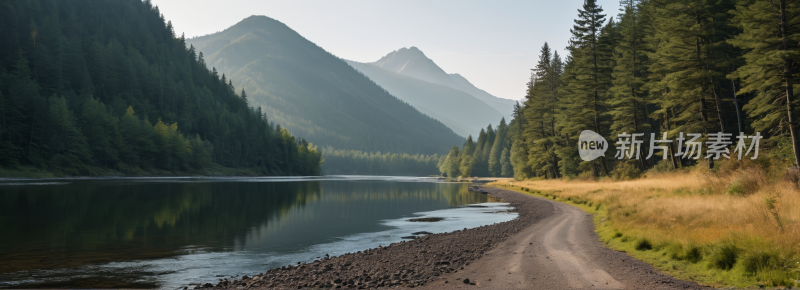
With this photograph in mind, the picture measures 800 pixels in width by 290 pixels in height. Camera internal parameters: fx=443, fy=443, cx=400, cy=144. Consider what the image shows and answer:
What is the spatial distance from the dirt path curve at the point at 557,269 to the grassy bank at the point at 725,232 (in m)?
1.03

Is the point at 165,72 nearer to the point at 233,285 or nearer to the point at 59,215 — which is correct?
the point at 59,215

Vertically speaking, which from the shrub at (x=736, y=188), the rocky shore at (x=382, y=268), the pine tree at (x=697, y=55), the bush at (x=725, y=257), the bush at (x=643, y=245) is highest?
the pine tree at (x=697, y=55)

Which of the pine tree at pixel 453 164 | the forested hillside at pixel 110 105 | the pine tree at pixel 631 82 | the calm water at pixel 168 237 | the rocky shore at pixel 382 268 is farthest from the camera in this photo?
the pine tree at pixel 453 164

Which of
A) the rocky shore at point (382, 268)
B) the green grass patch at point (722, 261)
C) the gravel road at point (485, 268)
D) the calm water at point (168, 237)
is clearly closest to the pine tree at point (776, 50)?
the gravel road at point (485, 268)

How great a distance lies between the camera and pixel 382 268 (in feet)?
54.9

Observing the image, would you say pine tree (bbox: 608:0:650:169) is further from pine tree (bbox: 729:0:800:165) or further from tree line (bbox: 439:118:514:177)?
tree line (bbox: 439:118:514:177)

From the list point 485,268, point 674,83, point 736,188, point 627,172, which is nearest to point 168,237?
point 485,268

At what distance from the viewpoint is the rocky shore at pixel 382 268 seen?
A: 1430 centimetres

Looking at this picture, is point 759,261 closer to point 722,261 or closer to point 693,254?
point 722,261

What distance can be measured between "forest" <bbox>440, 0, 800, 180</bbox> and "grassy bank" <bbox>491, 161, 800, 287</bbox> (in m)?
7.16

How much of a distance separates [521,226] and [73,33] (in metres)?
178

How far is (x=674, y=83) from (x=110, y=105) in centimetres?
13861

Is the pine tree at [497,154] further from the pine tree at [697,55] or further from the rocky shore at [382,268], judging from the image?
the rocky shore at [382,268]

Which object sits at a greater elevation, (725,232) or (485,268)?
(725,232)
